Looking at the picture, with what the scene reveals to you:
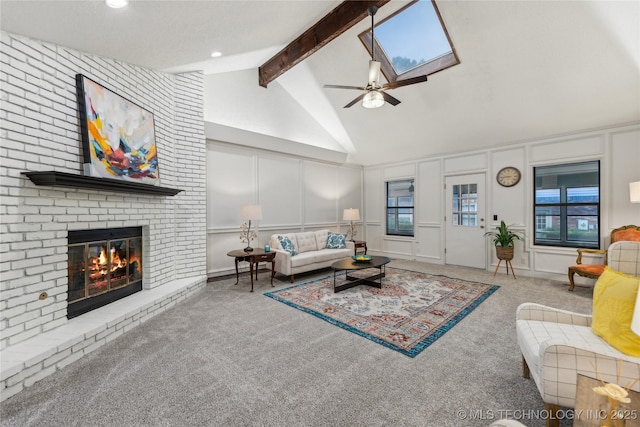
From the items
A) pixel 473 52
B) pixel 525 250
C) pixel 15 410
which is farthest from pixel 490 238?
pixel 15 410

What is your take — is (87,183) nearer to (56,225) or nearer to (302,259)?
(56,225)

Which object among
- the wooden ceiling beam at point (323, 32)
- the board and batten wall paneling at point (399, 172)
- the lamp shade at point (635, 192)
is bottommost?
the lamp shade at point (635, 192)

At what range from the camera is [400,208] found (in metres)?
7.27

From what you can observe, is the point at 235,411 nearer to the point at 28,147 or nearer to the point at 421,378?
the point at 421,378

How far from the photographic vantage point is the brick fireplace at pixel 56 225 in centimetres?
216

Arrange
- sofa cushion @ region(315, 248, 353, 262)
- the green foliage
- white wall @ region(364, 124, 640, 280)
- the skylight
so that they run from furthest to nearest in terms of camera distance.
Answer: sofa cushion @ region(315, 248, 353, 262), the green foliage, white wall @ region(364, 124, 640, 280), the skylight

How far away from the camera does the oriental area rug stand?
2.78 metres

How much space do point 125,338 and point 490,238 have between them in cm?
626

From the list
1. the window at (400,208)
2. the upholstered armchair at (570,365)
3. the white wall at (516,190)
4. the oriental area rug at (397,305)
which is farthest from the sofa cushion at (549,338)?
the window at (400,208)

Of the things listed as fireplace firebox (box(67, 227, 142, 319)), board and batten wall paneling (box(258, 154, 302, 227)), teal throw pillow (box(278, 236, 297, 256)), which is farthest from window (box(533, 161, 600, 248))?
fireplace firebox (box(67, 227, 142, 319))

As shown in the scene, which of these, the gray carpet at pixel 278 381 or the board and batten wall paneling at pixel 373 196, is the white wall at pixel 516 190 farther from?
the gray carpet at pixel 278 381

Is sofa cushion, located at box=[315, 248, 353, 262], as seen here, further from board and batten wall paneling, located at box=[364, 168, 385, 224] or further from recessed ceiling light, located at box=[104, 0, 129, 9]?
recessed ceiling light, located at box=[104, 0, 129, 9]

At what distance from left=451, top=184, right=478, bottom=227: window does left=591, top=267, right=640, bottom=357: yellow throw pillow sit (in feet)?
14.4

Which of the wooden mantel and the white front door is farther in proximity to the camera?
the white front door
